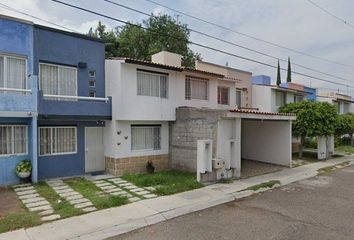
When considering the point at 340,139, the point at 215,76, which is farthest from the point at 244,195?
the point at 340,139

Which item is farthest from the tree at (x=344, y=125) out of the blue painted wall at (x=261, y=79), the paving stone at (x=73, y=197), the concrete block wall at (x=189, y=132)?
the paving stone at (x=73, y=197)

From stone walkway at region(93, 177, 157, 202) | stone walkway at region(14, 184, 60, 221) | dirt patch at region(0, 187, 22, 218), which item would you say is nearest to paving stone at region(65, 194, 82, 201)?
stone walkway at region(14, 184, 60, 221)

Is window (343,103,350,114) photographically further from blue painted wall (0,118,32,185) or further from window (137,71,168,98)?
blue painted wall (0,118,32,185)

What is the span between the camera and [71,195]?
10.1 m

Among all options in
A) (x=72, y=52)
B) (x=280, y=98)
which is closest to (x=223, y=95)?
(x=280, y=98)

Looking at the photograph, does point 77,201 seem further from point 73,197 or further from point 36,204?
point 36,204

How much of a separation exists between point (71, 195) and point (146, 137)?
5.39m

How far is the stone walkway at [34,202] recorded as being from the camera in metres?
8.10

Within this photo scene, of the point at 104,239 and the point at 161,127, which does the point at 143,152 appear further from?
the point at 104,239

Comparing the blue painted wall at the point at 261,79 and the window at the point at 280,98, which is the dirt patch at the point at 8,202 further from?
the blue painted wall at the point at 261,79

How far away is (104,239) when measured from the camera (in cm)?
690

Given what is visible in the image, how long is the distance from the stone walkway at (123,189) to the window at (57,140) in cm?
207

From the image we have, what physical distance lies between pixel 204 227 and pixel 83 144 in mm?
7751

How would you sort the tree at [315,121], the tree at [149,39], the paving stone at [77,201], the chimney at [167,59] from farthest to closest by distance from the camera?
the tree at [149,39] < the tree at [315,121] < the chimney at [167,59] < the paving stone at [77,201]
